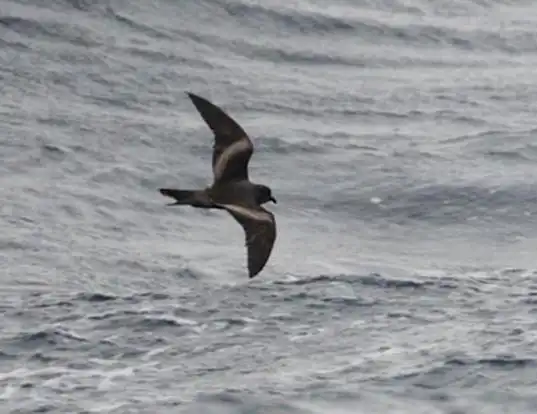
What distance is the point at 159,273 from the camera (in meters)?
17.8

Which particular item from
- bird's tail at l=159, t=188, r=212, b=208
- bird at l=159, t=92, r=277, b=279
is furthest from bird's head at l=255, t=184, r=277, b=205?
bird's tail at l=159, t=188, r=212, b=208

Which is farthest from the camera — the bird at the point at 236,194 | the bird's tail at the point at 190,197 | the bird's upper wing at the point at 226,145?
the bird's upper wing at the point at 226,145

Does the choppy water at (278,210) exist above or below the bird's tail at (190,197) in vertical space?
below

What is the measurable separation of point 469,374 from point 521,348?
0.85m

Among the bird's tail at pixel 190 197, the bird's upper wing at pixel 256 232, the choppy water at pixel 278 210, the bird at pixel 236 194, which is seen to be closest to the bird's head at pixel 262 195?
the bird at pixel 236 194

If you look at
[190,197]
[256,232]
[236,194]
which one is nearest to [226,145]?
[236,194]

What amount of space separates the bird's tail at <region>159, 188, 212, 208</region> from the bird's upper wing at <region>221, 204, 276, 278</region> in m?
0.16

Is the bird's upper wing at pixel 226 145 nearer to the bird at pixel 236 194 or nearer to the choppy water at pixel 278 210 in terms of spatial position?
the bird at pixel 236 194

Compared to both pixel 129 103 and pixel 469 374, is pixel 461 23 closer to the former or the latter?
pixel 129 103

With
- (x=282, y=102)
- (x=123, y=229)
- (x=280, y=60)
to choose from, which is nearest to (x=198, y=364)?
(x=123, y=229)

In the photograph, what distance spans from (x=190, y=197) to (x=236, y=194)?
56cm

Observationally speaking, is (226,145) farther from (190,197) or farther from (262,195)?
(190,197)

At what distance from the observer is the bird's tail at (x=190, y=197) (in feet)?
44.9

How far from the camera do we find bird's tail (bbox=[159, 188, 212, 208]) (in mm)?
13688
